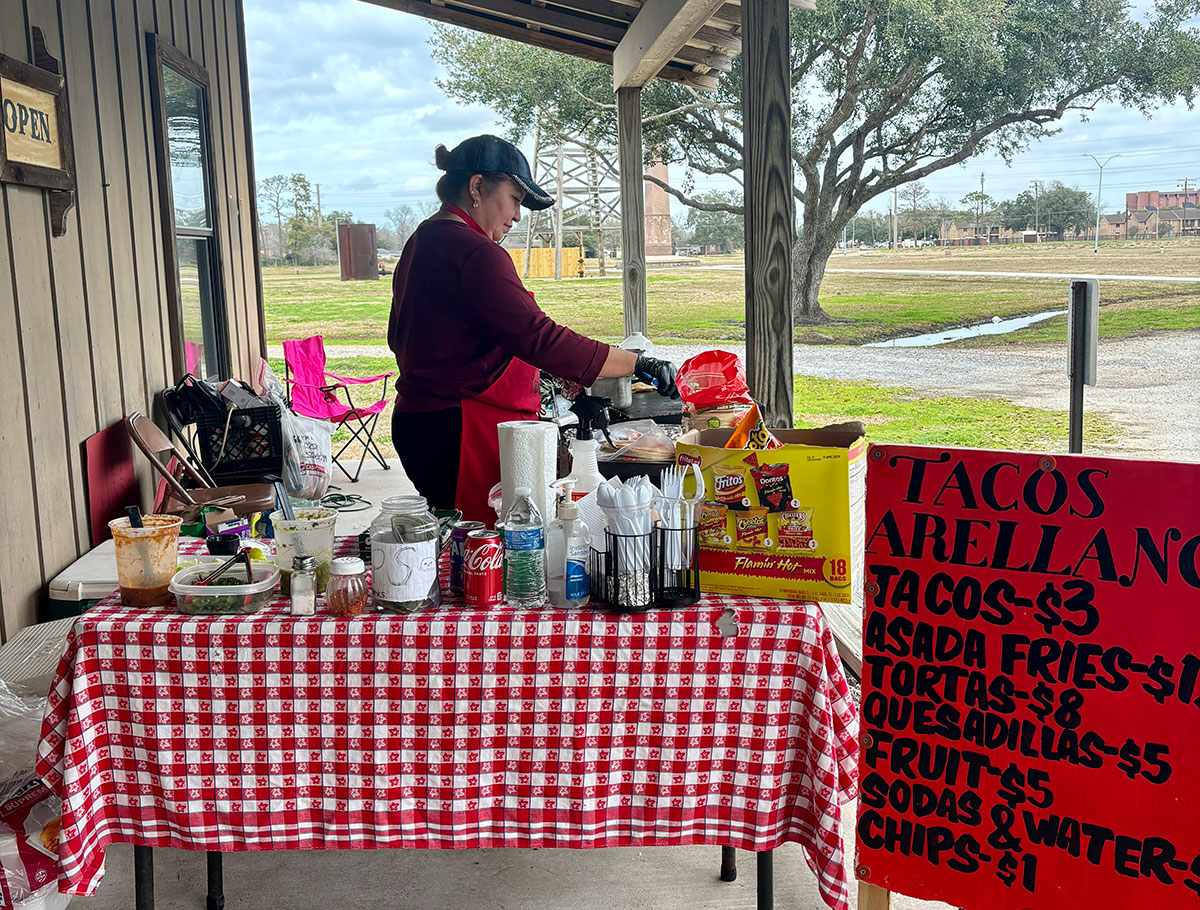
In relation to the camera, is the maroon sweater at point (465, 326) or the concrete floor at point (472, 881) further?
the maroon sweater at point (465, 326)

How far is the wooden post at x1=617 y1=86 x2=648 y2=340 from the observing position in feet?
21.0

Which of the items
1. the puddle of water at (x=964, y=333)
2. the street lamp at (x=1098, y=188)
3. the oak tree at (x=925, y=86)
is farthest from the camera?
the street lamp at (x=1098, y=188)

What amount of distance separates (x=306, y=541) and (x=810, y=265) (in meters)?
17.1

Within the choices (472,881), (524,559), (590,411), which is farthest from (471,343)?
(472,881)

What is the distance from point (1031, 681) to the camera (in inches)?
60.0

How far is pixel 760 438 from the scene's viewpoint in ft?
6.50

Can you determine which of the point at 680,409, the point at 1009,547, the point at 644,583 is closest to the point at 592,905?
the point at 644,583

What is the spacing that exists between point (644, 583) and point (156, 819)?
998 mm

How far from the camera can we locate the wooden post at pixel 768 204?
128 inches

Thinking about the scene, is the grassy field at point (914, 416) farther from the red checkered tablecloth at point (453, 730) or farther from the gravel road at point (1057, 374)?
the red checkered tablecloth at point (453, 730)

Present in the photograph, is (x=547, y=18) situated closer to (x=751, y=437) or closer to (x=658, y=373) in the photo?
(x=658, y=373)

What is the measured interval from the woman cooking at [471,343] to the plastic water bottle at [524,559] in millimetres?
709

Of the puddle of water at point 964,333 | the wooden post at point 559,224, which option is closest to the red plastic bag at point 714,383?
the puddle of water at point 964,333

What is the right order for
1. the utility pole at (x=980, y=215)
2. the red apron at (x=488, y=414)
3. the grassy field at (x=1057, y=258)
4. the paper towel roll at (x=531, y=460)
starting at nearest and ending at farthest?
the paper towel roll at (x=531, y=460) < the red apron at (x=488, y=414) < the utility pole at (x=980, y=215) < the grassy field at (x=1057, y=258)
